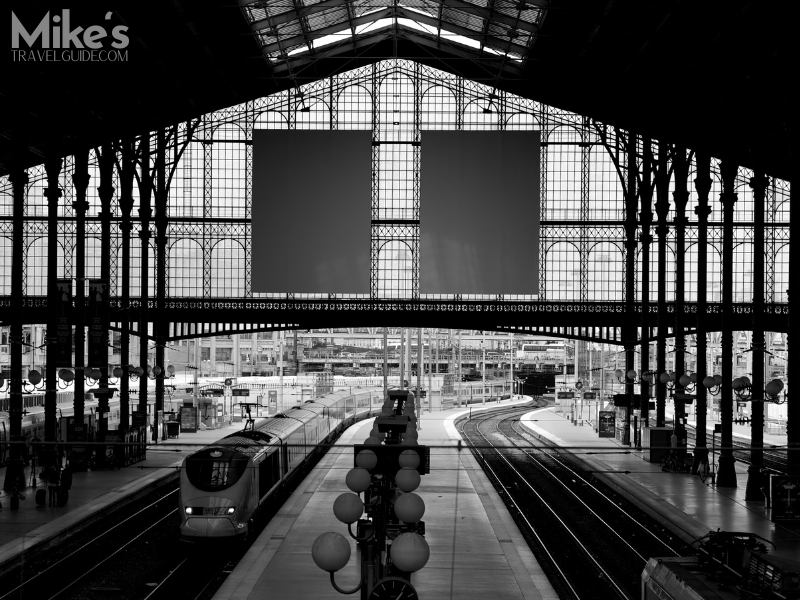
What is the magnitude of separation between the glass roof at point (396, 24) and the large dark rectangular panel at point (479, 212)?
429 cm

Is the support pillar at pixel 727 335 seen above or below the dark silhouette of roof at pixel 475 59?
below

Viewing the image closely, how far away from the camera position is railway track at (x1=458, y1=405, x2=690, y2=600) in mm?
21406

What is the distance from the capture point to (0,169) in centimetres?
4106

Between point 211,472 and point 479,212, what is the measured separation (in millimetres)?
23369

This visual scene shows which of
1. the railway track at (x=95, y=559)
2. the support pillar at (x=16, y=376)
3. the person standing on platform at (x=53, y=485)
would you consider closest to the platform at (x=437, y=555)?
the railway track at (x=95, y=559)

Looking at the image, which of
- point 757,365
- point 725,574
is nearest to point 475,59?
point 757,365

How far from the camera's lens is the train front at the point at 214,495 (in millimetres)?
23156

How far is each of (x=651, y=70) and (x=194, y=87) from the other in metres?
18.6

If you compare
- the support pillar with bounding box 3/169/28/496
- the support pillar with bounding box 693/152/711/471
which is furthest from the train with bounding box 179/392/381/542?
the support pillar with bounding box 693/152/711/471

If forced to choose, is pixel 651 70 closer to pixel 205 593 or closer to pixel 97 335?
pixel 97 335

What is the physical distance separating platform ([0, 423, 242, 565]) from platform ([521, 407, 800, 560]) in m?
12.4

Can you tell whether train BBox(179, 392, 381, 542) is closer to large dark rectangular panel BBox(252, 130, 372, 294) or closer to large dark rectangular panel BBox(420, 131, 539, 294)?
large dark rectangular panel BBox(252, 130, 372, 294)

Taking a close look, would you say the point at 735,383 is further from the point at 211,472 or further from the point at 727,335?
the point at 211,472

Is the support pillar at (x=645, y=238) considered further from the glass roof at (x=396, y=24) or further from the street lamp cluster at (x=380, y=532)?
the street lamp cluster at (x=380, y=532)
